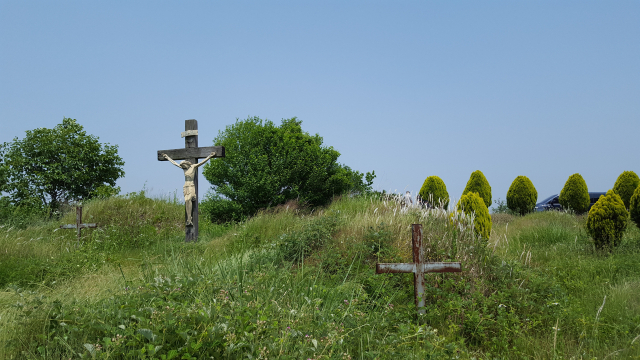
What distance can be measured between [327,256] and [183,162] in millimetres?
7765

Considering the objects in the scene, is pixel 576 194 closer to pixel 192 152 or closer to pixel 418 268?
pixel 192 152

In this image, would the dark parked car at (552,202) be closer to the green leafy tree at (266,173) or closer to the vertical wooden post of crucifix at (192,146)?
the green leafy tree at (266,173)

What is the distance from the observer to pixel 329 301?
417cm

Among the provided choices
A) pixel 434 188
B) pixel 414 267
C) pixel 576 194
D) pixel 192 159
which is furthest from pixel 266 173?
pixel 576 194

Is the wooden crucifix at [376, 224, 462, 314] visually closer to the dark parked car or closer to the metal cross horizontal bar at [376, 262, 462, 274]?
the metal cross horizontal bar at [376, 262, 462, 274]

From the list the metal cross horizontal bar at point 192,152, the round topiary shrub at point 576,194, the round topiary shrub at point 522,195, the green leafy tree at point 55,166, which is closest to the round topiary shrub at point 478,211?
the metal cross horizontal bar at point 192,152

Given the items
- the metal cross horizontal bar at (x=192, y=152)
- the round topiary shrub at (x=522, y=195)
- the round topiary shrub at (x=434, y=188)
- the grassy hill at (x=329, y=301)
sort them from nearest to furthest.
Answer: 1. the grassy hill at (x=329, y=301)
2. the metal cross horizontal bar at (x=192, y=152)
3. the round topiary shrub at (x=434, y=188)
4. the round topiary shrub at (x=522, y=195)

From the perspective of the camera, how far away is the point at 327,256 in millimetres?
5988

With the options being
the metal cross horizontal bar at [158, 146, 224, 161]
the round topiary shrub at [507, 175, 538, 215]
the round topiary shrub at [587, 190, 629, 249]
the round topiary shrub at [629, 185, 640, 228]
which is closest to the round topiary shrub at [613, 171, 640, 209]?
the round topiary shrub at [507, 175, 538, 215]

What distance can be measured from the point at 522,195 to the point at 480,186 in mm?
2370

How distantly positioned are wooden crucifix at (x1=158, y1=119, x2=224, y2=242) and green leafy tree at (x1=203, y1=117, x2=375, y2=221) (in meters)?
4.37

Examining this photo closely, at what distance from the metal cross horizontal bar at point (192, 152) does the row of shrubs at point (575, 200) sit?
19.6 ft

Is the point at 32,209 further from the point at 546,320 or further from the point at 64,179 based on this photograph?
the point at 546,320

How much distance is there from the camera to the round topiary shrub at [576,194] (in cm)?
1838
